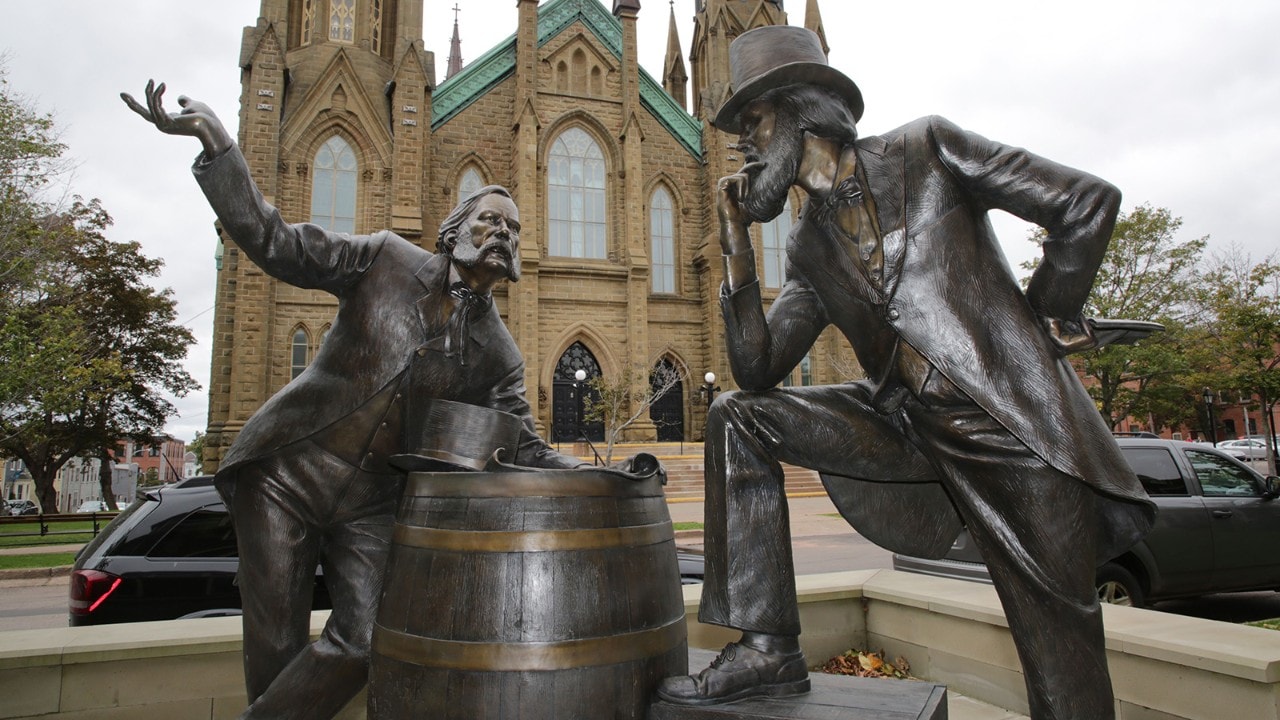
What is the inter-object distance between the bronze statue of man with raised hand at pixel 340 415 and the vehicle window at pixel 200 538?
10.1ft

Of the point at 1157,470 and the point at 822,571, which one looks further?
the point at 822,571

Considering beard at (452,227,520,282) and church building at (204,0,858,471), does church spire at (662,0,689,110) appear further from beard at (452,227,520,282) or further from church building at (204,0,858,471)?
beard at (452,227,520,282)

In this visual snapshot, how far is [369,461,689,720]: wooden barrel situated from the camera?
1976mm

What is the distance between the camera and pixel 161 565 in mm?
5133

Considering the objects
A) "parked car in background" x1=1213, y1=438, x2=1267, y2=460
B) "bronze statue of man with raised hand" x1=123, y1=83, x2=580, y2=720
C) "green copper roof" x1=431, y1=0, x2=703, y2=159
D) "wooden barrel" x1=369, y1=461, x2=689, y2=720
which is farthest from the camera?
"parked car in background" x1=1213, y1=438, x2=1267, y2=460

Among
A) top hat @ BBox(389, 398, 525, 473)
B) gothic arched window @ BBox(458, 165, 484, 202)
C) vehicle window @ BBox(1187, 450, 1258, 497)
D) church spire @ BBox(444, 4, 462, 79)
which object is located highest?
church spire @ BBox(444, 4, 462, 79)

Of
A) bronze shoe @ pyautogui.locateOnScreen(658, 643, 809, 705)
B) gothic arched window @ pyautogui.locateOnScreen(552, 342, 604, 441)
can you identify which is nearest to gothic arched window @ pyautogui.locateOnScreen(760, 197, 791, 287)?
gothic arched window @ pyautogui.locateOnScreen(552, 342, 604, 441)

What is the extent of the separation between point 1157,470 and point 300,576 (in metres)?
7.36

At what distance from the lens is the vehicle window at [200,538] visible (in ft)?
17.2

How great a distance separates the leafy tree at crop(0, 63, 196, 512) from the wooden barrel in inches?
713

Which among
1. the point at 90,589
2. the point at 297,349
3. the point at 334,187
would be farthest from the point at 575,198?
the point at 90,589

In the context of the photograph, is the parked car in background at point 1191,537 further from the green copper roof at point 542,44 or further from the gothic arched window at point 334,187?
the green copper roof at point 542,44

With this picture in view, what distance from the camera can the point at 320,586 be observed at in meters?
5.34

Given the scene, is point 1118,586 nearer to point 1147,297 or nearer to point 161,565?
point 161,565
